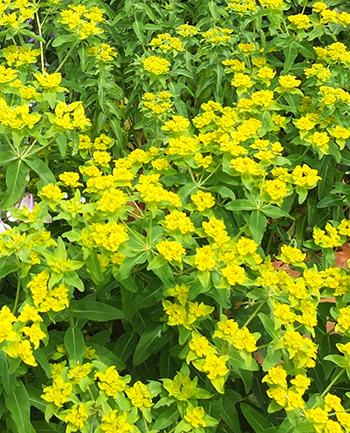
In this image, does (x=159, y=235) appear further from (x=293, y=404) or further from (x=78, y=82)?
(x=78, y=82)

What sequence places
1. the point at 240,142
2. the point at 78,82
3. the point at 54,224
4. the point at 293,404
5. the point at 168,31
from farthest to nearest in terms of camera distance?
1. the point at 168,31
2. the point at 78,82
3. the point at 54,224
4. the point at 240,142
5. the point at 293,404

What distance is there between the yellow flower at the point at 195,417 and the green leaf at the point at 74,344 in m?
0.31

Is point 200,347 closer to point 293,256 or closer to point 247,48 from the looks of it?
point 293,256

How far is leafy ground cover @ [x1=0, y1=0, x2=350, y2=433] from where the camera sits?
4.62 feet

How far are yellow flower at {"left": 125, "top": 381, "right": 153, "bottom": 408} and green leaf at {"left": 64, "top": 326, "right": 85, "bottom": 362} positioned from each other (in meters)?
0.17

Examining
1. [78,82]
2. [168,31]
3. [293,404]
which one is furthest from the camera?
[168,31]

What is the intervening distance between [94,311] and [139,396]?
0.28 meters

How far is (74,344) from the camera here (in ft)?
5.04

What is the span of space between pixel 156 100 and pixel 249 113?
33cm

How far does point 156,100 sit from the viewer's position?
201 cm

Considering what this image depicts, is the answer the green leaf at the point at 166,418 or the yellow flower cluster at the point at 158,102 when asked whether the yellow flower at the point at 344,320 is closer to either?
the green leaf at the point at 166,418

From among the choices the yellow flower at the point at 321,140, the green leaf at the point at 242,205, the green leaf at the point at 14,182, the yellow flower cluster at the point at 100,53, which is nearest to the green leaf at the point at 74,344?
the green leaf at the point at 14,182

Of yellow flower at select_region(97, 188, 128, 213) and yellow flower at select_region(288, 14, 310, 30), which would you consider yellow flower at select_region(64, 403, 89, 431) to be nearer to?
yellow flower at select_region(97, 188, 128, 213)

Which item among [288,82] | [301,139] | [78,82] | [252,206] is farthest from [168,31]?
[252,206]
